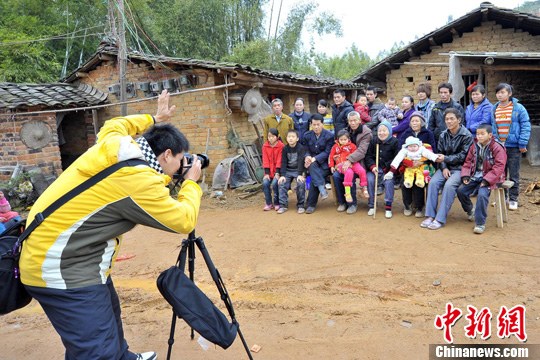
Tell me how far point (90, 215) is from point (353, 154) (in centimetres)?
498

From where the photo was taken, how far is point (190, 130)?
9664mm

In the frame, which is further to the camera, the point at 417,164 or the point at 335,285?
the point at 417,164

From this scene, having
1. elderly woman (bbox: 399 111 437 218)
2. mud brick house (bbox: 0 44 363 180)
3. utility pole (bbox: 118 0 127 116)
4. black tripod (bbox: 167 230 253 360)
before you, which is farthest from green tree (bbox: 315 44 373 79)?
black tripod (bbox: 167 230 253 360)

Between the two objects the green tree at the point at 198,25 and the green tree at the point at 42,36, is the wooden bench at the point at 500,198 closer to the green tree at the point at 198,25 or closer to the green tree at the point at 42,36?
the green tree at the point at 42,36

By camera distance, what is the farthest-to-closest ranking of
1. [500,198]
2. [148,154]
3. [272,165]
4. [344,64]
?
[344,64], [272,165], [500,198], [148,154]

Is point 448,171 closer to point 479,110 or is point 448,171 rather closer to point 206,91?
point 479,110

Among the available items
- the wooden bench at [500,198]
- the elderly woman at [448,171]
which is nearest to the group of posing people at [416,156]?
the elderly woman at [448,171]

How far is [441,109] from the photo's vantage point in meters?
6.69

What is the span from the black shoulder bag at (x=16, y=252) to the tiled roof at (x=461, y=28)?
9652mm

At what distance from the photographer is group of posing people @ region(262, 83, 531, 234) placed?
559 centimetres

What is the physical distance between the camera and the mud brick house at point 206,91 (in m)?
9.09

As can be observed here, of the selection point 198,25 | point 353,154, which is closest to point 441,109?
point 353,154

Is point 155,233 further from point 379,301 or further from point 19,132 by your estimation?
point 19,132

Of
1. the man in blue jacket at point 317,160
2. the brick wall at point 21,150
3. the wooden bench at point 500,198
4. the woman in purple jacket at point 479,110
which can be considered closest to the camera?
the wooden bench at point 500,198
